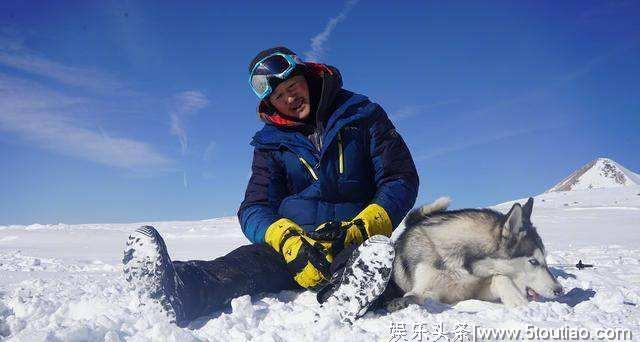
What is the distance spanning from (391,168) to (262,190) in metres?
1.18

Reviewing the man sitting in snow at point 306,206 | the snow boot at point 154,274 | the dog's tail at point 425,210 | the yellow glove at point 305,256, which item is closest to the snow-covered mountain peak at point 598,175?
the dog's tail at point 425,210

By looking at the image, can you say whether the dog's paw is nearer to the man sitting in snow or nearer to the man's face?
the man sitting in snow

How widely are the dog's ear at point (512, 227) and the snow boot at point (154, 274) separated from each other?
2.54 metres

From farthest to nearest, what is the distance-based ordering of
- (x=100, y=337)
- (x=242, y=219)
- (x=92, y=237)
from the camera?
(x=92, y=237) → (x=242, y=219) → (x=100, y=337)

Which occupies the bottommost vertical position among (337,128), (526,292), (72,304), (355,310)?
(526,292)

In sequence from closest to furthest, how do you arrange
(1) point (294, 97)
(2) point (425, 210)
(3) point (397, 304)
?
1. (3) point (397, 304)
2. (1) point (294, 97)
3. (2) point (425, 210)

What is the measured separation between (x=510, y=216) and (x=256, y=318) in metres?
2.21

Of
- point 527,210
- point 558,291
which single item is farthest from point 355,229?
point 558,291

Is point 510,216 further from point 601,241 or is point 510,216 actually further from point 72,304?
point 601,241

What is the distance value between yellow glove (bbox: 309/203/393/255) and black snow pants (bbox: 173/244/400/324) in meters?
0.08

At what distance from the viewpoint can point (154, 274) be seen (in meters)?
2.74

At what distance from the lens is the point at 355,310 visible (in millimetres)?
2721

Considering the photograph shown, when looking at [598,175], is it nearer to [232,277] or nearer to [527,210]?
[527,210]

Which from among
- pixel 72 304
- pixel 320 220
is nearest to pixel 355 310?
pixel 320 220
